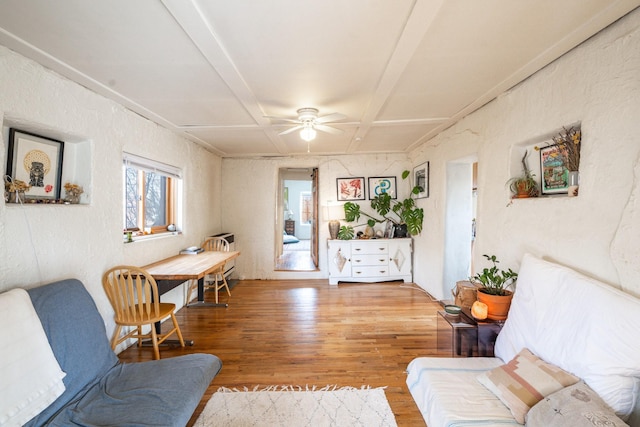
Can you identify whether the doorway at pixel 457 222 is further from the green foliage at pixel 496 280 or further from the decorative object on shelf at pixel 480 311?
the decorative object on shelf at pixel 480 311

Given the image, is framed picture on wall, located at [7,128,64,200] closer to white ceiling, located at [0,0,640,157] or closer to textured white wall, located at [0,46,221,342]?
textured white wall, located at [0,46,221,342]

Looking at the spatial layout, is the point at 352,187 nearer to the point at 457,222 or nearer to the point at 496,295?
the point at 457,222

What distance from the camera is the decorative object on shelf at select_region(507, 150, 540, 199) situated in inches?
81.0

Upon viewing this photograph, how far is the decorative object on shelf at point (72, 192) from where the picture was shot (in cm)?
209

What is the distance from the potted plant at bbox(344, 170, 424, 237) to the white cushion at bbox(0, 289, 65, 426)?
13.0 ft

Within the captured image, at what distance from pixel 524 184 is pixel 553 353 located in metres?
1.27

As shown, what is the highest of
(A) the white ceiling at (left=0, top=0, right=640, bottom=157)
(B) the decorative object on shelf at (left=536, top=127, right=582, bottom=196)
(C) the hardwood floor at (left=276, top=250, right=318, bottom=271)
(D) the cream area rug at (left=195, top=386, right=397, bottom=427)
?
(A) the white ceiling at (left=0, top=0, right=640, bottom=157)

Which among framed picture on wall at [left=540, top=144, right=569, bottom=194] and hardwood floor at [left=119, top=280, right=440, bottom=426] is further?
hardwood floor at [left=119, top=280, right=440, bottom=426]

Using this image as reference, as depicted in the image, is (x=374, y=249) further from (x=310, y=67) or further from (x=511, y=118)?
(x=310, y=67)

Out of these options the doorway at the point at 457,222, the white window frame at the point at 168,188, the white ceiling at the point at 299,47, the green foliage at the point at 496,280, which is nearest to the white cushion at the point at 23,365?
the white window frame at the point at 168,188

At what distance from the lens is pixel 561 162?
184 centimetres

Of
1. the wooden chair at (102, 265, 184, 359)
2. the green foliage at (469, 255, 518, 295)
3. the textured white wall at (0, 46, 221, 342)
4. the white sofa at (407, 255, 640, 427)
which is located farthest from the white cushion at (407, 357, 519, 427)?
the textured white wall at (0, 46, 221, 342)

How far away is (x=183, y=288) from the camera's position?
11.7ft

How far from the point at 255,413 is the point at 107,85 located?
2679 millimetres
